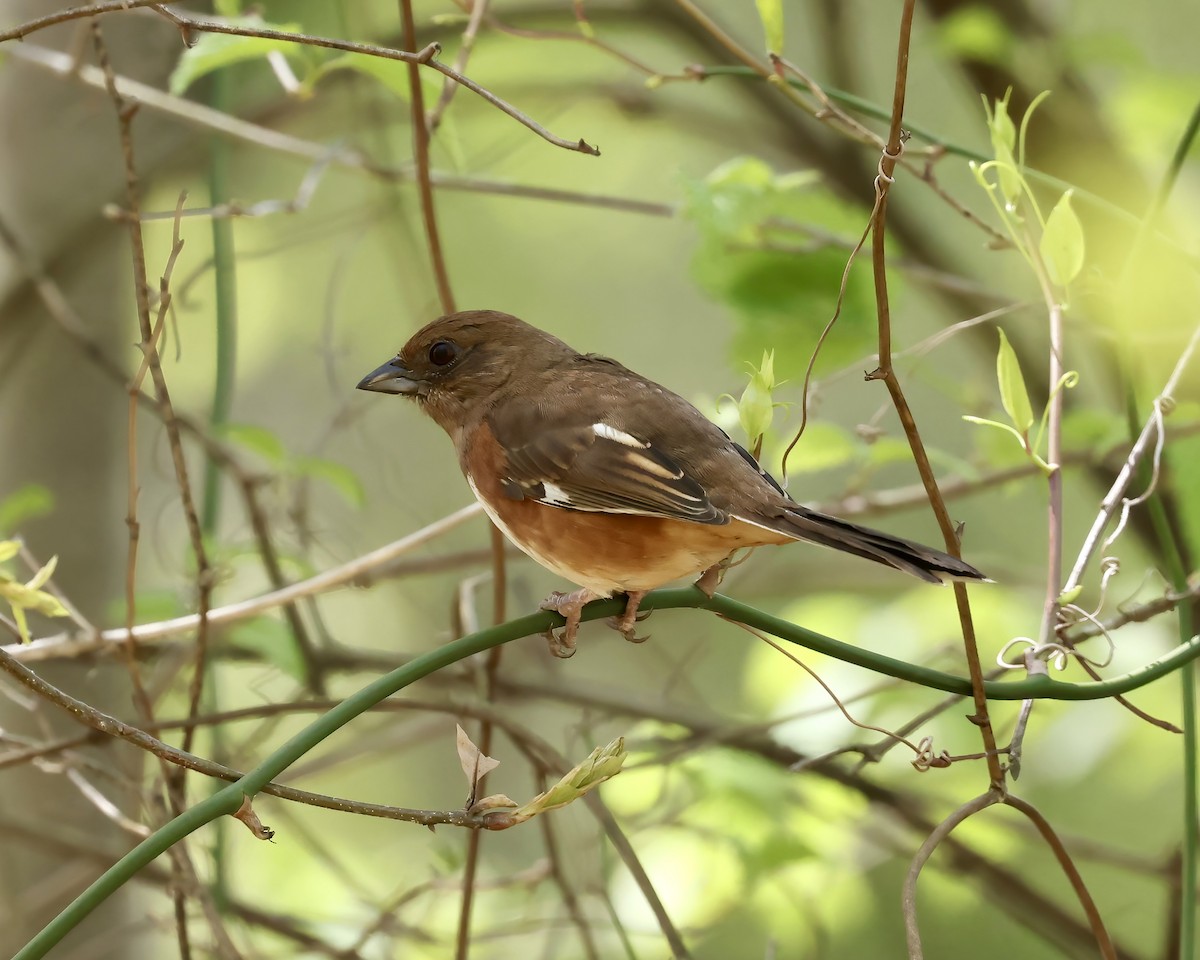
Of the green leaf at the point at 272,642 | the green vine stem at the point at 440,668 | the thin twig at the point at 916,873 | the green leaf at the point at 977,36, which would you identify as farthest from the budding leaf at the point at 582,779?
the green leaf at the point at 977,36

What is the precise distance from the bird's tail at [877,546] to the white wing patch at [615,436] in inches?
13.2

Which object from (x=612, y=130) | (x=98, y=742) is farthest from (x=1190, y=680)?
(x=612, y=130)

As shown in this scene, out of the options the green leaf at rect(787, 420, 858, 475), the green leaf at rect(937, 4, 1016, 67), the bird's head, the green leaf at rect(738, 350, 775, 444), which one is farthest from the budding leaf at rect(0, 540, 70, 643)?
the green leaf at rect(937, 4, 1016, 67)

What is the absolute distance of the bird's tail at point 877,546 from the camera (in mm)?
1584

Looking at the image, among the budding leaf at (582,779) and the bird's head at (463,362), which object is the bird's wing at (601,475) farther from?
the budding leaf at (582,779)

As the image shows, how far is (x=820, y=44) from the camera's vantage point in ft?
13.7

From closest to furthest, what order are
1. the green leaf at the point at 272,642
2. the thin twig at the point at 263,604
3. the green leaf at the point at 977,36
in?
1. the thin twig at the point at 263,604
2. the green leaf at the point at 272,642
3. the green leaf at the point at 977,36

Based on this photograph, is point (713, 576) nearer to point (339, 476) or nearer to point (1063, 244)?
point (1063, 244)

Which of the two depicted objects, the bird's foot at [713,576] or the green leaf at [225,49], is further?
the green leaf at [225,49]

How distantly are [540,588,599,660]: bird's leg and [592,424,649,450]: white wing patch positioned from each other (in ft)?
0.91

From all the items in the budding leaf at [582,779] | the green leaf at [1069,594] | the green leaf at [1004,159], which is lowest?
the budding leaf at [582,779]

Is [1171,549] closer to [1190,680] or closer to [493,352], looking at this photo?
[1190,680]

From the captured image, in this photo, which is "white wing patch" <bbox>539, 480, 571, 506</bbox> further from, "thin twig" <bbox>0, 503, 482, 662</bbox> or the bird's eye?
the bird's eye

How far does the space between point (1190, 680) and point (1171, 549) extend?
186 millimetres
